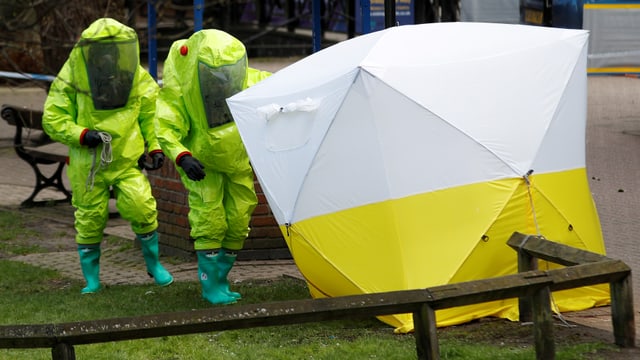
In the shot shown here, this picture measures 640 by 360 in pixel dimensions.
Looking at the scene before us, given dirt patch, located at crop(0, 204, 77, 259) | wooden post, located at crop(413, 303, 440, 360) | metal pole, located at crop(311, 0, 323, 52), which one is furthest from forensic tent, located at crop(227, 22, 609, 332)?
dirt patch, located at crop(0, 204, 77, 259)


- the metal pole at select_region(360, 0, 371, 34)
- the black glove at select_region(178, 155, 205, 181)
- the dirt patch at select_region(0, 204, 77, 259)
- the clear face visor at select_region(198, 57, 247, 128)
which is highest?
the metal pole at select_region(360, 0, 371, 34)

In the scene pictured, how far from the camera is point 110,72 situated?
8641 millimetres

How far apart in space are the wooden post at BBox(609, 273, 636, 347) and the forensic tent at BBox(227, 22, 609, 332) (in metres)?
0.89

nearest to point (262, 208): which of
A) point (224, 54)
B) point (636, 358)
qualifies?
point (224, 54)

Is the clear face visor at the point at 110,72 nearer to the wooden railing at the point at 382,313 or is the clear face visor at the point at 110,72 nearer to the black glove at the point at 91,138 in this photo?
the black glove at the point at 91,138

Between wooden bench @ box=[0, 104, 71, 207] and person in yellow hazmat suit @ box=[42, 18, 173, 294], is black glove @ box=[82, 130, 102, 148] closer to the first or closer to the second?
person in yellow hazmat suit @ box=[42, 18, 173, 294]

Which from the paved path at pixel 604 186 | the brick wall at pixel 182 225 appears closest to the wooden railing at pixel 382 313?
the paved path at pixel 604 186

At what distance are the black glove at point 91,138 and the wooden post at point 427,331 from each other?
11.7 ft

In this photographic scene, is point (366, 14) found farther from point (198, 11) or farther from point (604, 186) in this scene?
point (604, 186)

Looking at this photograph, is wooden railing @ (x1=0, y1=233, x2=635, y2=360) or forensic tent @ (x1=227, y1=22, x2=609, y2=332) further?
forensic tent @ (x1=227, y1=22, x2=609, y2=332)

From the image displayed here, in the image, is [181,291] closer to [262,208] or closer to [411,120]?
[262,208]

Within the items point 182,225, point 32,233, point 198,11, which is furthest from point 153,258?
point 32,233

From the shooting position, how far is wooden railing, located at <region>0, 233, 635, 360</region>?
17.7ft

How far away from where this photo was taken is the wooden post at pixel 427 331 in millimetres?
5723
